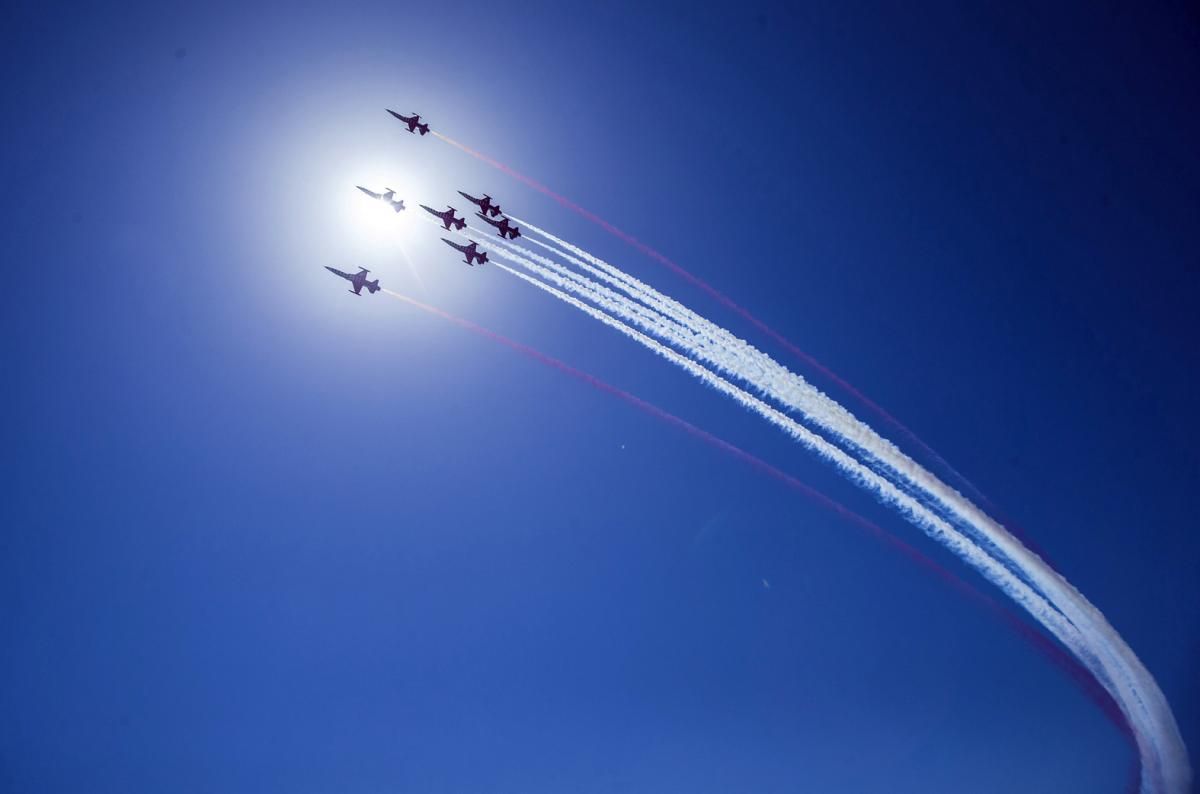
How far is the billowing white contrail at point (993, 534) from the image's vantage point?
1202cm

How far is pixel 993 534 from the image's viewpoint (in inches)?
484

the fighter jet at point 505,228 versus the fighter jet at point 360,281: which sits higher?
the fighter jet at point 505,228

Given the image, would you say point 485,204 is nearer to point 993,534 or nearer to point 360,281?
point 360,281

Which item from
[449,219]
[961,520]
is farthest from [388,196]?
[961,520]

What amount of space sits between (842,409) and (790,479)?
199 cm

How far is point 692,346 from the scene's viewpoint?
12070mm

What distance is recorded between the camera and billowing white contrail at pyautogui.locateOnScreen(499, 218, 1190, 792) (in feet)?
39.4

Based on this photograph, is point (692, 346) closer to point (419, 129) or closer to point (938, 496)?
point (938, 496)

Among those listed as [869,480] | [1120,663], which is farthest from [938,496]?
[1120,663]

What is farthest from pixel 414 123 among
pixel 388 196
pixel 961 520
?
pixel 961 520

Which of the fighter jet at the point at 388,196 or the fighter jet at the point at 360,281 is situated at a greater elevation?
the fighter jet at the point at 388,196

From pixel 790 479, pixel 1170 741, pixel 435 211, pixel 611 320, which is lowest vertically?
pixel 1170 741

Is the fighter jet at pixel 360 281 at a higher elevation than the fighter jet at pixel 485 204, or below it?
below

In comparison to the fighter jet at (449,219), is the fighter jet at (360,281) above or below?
below
